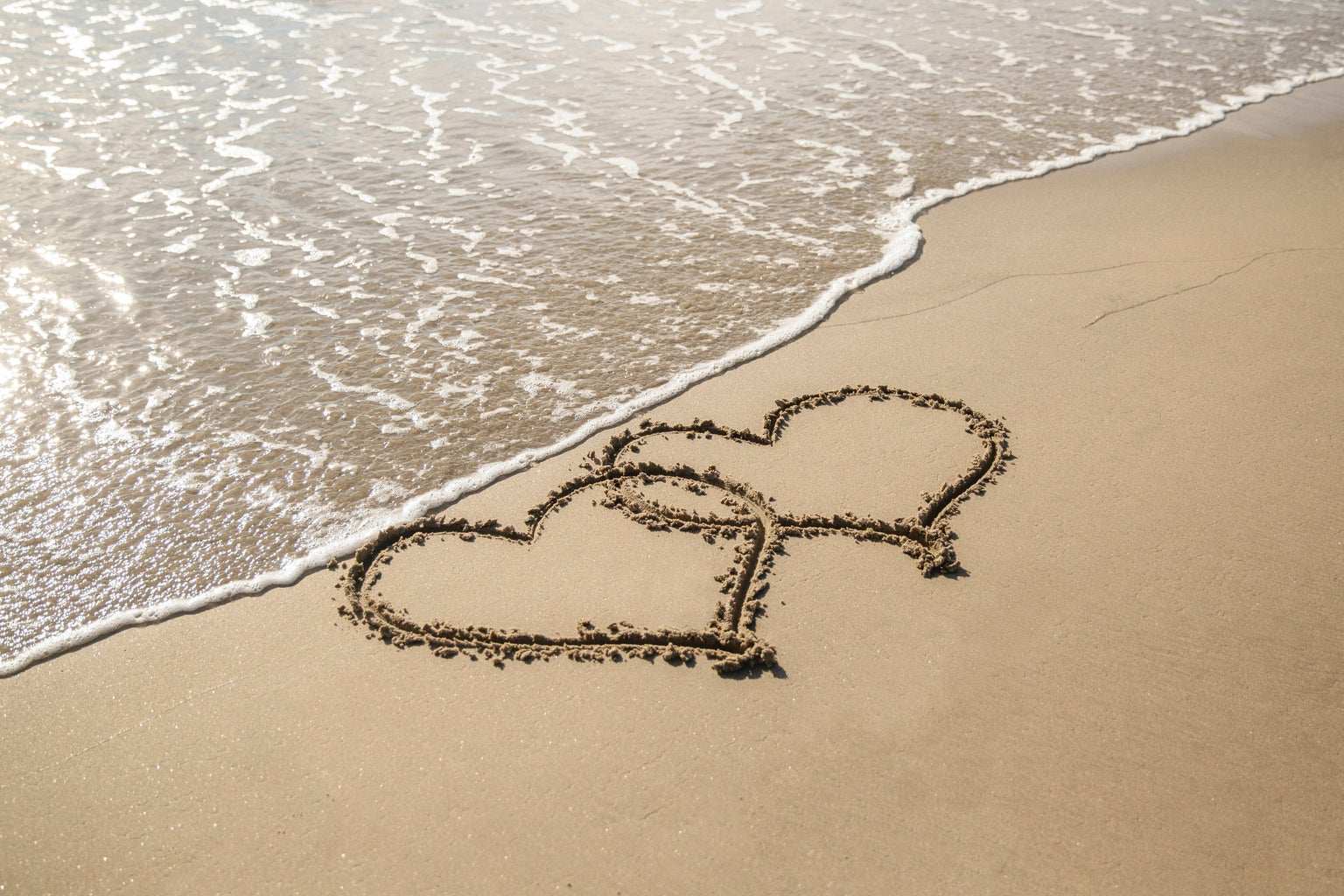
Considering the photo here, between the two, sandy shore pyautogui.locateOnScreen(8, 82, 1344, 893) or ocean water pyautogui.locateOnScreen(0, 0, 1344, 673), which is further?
ocean water pyautogui.locateOnScreen(0, 0, 1344, 673)

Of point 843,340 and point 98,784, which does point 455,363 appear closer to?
point 843,340

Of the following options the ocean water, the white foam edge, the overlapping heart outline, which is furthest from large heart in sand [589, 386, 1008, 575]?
the ocean water

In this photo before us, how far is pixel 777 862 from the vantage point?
2.38 m

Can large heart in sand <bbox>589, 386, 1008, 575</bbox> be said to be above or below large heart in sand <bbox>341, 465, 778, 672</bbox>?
above

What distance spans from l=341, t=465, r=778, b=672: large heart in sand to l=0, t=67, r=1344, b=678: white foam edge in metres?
0.16

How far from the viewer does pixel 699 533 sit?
345 centimetres

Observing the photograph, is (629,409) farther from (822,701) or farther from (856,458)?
(822,701)

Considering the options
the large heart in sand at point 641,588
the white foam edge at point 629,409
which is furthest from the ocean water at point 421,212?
the large heart in sand at point 641,588

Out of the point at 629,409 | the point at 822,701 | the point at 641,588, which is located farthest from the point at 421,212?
the point at 822,701

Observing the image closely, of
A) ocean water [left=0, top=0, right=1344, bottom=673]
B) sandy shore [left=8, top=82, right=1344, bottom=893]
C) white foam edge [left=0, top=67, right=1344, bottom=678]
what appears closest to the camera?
sandy shore [left=8, top=82, right=1344, bottom=893]

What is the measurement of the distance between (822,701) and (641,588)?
731 mm

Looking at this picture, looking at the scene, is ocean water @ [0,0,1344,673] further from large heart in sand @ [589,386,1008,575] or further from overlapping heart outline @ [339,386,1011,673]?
large heart in sand @ [589,386,1008,575]

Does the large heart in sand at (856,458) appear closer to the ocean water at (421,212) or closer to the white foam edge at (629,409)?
the white foam edge at (629,409)

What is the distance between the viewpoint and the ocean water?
3670 mm
